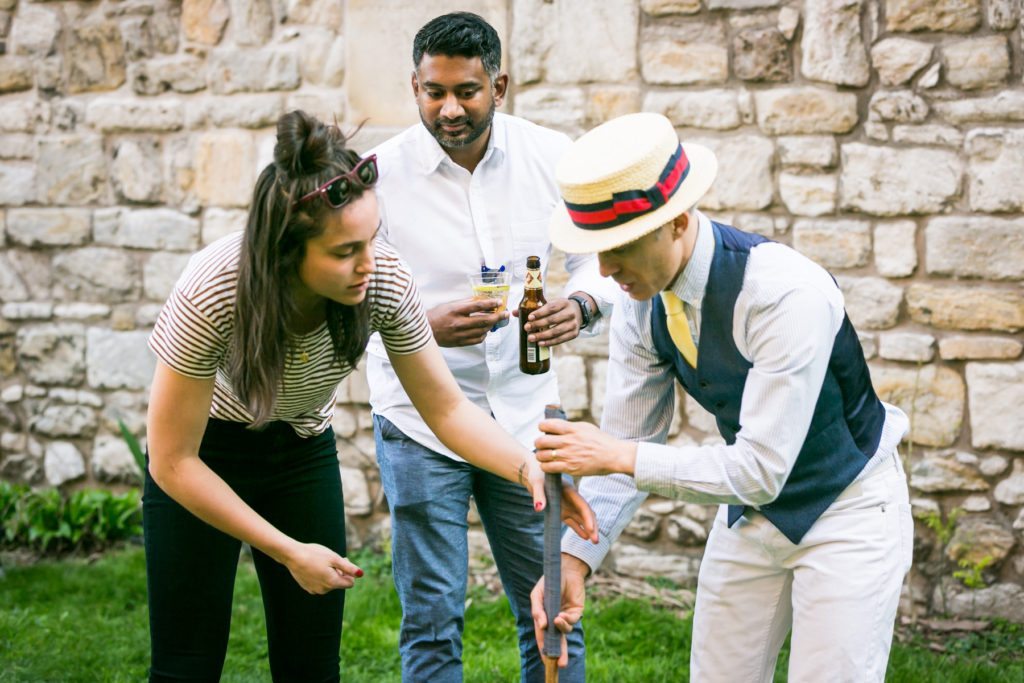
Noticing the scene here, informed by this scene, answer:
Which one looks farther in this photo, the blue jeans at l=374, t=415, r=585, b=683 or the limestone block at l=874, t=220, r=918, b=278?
the limestone block at l=874, t=220, r=918, b=278

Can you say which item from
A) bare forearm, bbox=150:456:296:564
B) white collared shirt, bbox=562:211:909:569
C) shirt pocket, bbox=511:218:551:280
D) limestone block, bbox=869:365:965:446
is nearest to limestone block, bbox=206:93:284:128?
shirt pocket, bbox=511:218:551:280

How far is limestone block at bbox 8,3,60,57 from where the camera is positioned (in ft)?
19.8

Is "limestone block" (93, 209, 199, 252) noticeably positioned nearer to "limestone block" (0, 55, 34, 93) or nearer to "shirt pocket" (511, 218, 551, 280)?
"limestone block" (0, 55, 34, 93)

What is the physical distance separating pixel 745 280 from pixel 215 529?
154 centimetres

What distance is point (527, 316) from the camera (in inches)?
136

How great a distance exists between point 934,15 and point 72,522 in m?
4.90

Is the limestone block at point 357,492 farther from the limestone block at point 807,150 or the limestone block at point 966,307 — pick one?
the limestone block at point 966,307

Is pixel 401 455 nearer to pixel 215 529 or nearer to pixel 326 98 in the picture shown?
pixel 215 529

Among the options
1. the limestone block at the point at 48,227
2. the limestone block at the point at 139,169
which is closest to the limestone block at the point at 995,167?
the limestone block at the point at 139,169

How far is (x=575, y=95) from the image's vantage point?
524 cm

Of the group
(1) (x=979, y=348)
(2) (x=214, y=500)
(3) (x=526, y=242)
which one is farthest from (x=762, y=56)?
(2) (x=214, y=500)

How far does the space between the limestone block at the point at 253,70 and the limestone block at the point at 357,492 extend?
1973 millimetres

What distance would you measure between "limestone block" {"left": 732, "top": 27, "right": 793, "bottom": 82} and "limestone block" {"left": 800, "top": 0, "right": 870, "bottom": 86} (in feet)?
0.35

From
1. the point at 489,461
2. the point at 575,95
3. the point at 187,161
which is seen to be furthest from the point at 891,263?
the point at 187,161
